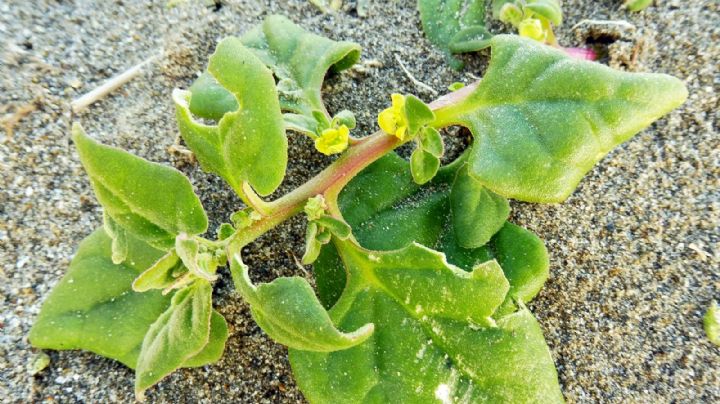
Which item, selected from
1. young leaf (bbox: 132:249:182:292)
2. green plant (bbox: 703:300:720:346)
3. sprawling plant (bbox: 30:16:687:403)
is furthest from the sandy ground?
young leaf (bbox: 132:249:182:292)

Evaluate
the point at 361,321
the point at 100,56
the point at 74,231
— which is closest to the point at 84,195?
the point at 74,231

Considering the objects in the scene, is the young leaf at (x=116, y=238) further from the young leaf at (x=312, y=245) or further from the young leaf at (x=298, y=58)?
the young leaf at (x=298, y=58)

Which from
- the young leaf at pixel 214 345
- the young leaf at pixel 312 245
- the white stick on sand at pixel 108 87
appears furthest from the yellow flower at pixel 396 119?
the white stick on sand at pixel 108 87

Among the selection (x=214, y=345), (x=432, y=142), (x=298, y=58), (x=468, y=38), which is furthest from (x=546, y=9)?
(x=214, y=345)

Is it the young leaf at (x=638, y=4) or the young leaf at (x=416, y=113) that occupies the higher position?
the young leaf at (x=416, y=113)

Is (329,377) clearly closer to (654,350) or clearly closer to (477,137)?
(477,137)
